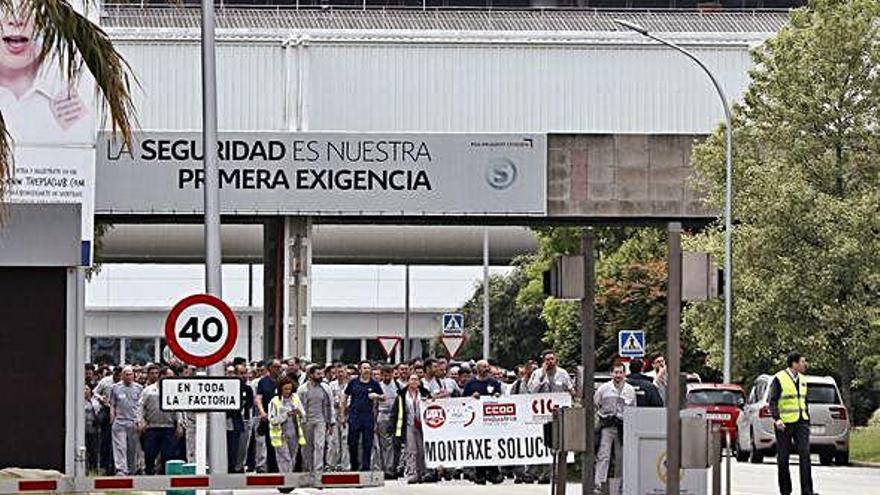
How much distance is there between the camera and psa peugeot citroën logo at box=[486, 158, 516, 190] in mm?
46875

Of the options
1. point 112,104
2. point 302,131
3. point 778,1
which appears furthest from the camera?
point 778,1

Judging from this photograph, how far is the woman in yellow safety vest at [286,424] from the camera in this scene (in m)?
32.0

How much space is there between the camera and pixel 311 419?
106 ft

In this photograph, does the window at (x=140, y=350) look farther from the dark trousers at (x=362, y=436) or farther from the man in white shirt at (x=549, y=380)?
the man in white shirt at (x=549, y=380)

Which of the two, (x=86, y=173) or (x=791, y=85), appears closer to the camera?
(x=86, y=173)

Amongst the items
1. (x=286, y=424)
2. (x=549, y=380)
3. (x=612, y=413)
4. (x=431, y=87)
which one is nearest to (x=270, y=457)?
(x=286, y=424)

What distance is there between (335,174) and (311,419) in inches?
581

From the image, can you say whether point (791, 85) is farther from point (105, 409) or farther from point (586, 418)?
point (586, 418)

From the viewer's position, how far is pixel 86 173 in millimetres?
27000

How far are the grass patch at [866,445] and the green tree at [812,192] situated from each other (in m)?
0.92

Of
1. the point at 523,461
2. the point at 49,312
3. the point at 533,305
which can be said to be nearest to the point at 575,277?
the point at 49,312

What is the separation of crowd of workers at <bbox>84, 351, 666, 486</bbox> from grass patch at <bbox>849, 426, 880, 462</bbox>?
35.5 ft

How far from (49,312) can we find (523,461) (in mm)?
7706

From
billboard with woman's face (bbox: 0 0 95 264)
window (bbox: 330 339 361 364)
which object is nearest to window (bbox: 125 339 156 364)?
window (bbox: 330 339 361 364)
